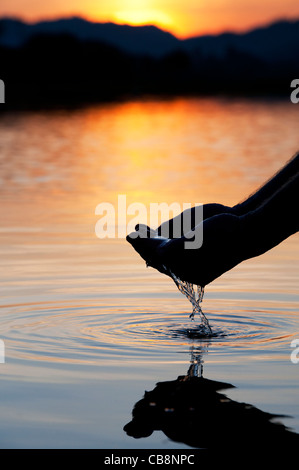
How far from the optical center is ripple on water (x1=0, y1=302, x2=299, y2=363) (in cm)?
1088

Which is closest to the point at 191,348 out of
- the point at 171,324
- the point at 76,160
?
the point at 171,324

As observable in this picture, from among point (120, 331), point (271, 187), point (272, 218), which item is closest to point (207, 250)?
point (272, 218)

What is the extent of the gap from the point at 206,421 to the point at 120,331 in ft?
11.4

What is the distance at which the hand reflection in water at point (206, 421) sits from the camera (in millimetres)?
7965

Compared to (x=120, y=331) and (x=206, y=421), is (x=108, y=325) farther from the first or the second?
(x=206, y=421)

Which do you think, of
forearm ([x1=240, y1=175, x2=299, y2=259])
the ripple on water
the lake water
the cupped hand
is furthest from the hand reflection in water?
the ripple on water

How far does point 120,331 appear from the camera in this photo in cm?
1179

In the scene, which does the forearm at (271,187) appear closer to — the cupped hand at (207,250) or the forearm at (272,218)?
the forearm at (272,218)

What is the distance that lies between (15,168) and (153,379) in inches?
1008

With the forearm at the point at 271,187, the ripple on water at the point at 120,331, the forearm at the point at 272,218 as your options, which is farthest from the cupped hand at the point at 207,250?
the ripple on water at the point at 120,331

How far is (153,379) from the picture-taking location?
9.73m

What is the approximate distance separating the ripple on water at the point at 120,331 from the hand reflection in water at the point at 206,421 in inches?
56.1
